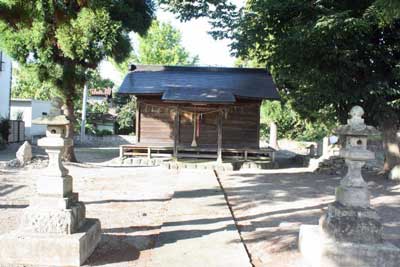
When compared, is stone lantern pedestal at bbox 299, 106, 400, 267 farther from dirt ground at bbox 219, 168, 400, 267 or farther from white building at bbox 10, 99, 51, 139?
white building at bbox 10, 99, 51, 139

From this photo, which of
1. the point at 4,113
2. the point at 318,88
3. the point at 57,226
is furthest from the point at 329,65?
the point at 4,113

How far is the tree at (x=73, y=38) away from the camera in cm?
1404

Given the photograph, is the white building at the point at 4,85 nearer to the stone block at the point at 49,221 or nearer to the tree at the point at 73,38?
the tree at the point at 73,38

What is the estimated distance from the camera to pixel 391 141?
14102mm

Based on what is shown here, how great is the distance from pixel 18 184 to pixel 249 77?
531 inches

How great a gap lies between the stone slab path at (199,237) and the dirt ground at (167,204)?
22 cm

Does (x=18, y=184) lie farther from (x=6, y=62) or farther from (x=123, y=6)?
(x=6, y=62)

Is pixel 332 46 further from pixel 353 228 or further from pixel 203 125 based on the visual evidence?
pixel 203 125

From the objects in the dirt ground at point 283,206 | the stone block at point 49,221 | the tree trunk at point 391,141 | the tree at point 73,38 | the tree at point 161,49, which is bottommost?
the dirt ground at point 283,206

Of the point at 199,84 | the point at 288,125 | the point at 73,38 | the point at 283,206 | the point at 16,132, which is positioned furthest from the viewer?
the point at 288,125

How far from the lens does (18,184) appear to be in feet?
36.1

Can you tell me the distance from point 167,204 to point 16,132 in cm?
2098

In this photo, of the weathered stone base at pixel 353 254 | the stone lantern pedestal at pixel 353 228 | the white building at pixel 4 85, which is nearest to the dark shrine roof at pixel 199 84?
the white building at pixel 4 85

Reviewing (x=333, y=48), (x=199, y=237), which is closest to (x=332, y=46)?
(x=333, y=48)
